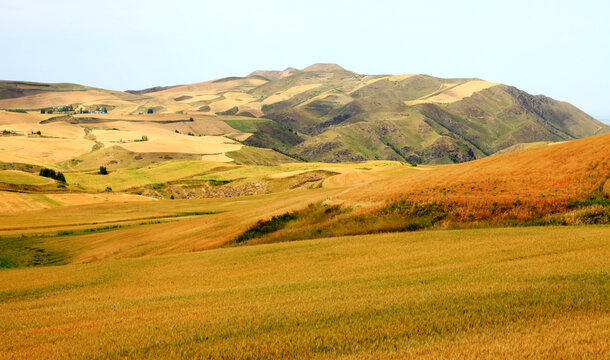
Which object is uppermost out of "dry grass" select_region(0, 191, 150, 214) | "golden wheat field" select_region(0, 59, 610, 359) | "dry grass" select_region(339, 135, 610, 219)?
"dry grass" select_region(339, 135, 610, 219)

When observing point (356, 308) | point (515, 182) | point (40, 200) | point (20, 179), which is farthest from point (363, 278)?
point (20, 179)

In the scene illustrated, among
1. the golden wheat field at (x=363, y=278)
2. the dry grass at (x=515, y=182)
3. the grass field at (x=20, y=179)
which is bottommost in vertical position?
the grass field at (x=20, y=179)

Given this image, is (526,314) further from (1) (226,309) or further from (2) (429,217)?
(2) (429,217)

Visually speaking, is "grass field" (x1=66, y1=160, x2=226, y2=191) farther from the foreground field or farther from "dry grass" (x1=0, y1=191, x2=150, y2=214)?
the foreground field

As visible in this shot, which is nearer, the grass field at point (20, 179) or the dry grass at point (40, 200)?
the dry grass at point (40, 200)

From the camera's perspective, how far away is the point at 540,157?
40125mm

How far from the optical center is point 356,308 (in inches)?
508

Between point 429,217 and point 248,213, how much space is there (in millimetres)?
22792

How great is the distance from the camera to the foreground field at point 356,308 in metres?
10.3

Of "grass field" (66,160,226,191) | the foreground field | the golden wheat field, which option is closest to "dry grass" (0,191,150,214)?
"grass field" (66,160,226,191)

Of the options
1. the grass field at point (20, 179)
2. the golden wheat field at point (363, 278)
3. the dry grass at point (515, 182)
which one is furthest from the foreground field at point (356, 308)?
the grass field at point (20, 179)

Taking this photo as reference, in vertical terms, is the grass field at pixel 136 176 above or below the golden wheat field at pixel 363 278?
below

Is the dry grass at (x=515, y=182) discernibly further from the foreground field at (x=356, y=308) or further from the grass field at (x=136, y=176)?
the grass field at (x=136, y=176)

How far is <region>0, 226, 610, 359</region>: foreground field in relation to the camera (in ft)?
33.9
